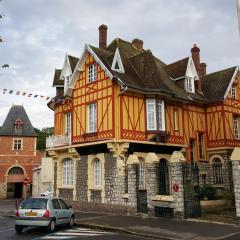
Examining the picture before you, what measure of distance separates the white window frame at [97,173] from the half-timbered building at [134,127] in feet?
0.20

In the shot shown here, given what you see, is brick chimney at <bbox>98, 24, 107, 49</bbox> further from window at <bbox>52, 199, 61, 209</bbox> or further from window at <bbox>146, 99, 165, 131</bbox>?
window at <bbox>52, 199, 61, 209</bbox>

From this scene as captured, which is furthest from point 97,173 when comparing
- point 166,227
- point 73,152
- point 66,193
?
point 166,227

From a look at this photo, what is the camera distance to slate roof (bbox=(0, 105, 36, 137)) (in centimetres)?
4393

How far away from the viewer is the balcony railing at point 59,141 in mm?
23288

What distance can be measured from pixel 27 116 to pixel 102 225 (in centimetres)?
3326

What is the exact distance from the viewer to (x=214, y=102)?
25.2 m

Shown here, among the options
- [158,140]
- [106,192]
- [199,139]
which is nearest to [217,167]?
[199,139]

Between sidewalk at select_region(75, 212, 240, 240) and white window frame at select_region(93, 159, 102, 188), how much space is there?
183 inches

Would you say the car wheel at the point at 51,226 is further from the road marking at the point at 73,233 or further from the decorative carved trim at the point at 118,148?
the decorative carved trim at the point at 118,148

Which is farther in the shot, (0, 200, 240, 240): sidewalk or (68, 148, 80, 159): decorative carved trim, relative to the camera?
(68, 148, 80, 159): decorative carved trim

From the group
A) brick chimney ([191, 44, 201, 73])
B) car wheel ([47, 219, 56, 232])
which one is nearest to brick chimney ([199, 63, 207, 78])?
brick chimney ([191, 44, 201, 73])

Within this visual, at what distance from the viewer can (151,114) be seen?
21734 millimetres

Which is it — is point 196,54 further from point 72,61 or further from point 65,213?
point 65,213

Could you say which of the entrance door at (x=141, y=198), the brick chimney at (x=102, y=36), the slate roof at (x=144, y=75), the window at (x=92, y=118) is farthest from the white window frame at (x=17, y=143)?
the entrance door at (x=141, y=198)
